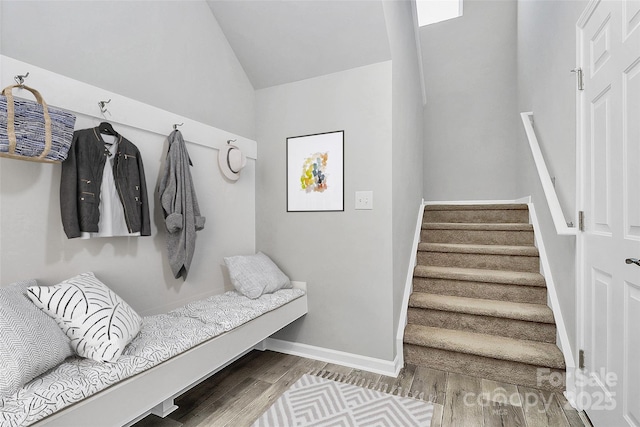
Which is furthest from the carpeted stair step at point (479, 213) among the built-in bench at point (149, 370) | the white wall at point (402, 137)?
the built-in bench at point (149, 370)

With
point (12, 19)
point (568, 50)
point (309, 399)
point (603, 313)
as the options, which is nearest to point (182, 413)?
point (309, 399)

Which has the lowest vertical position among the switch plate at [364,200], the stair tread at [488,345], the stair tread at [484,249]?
the stair tread at [488,345]

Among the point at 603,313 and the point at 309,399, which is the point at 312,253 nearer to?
the point at 309,399

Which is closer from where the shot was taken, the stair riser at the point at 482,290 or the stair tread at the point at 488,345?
the stair tread at the point at 488,345

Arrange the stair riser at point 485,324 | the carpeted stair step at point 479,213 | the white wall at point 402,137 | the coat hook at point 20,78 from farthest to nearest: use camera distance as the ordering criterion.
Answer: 1. the carpeted stair step at point 479,213
2. the white wall at point 402,137
3. the stair riser at point 485,324
4. the coat hook at point 20,78

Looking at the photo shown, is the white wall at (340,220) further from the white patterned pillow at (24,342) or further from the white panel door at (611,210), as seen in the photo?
the white patterned pillow at (24,342)

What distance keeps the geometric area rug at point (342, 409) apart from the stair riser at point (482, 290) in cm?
104

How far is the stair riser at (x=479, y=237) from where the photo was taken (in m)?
2.88

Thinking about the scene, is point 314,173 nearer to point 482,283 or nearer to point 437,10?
point 482,283

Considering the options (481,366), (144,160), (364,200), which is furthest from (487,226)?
(144,160)

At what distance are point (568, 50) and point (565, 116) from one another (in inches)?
15.8

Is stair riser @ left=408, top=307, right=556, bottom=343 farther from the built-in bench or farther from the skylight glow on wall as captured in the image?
the skylight glow on wall

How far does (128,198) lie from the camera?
5.54 ft

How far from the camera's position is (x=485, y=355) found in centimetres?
207
